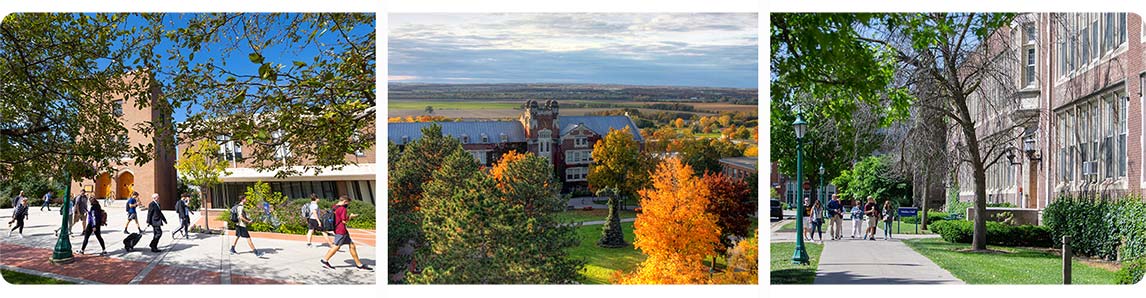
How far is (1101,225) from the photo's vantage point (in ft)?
28.5

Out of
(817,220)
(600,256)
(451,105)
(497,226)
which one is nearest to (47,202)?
(451,105)

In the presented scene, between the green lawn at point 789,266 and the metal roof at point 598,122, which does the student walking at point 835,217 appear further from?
the metal roof at point 598,122

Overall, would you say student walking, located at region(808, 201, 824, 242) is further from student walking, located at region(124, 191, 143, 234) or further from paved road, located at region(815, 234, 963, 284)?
student walking, located at region(124, 191, 143, 234)

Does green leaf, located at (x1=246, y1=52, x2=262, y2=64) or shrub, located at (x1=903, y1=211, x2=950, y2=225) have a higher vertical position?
green leaf, located at (x1=246, y1=52, x2=262, y2=64)

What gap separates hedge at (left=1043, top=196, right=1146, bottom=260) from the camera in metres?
8.43

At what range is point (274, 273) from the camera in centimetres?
853

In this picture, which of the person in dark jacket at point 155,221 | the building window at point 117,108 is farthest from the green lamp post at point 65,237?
the person in dark jacket at point 155,221

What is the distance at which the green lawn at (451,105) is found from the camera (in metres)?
8.17

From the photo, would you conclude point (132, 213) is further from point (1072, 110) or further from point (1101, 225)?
point (1101, 225)

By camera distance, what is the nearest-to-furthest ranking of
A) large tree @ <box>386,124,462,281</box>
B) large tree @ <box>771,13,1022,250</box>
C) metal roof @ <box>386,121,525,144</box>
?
large tree @ <box>771,13,1022,250</box>
metal roof @ <box>386,121,525,144</box>
large tree @ <box>386,124,462,281</box>

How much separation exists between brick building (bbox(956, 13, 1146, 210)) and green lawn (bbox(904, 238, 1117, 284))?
0.51 metres

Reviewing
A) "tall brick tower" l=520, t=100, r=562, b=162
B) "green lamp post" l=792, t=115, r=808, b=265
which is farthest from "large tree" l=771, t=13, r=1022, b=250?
"tall brick tower" l=520, t=100, r=562, b=162

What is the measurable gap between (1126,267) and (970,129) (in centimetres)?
192
